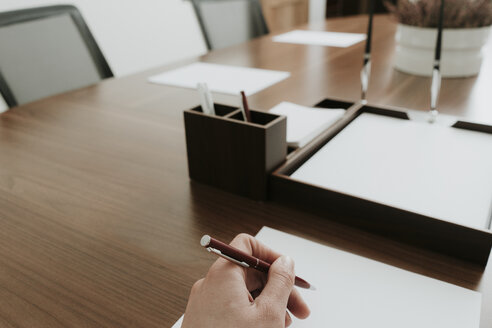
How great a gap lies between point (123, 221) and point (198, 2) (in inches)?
50.9

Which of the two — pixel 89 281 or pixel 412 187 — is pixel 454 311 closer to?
pixel 412 187

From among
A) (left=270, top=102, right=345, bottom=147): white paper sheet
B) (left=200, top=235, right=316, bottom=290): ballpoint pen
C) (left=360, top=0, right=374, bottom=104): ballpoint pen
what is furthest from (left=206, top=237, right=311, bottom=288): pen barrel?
(left=360, top=0, right=374, bottom=104): ballpoint pen

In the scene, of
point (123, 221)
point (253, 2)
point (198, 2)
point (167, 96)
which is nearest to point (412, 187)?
point (123, 221)

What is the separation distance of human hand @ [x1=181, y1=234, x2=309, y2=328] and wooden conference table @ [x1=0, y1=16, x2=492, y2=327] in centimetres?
6

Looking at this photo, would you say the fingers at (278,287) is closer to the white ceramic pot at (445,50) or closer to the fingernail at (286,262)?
the fingernail at (286,262)

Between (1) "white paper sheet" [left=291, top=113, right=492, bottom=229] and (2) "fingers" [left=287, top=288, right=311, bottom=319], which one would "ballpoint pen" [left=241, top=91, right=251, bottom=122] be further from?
(2) "fingers" [left=287, top=288, right=311, bottom=319]

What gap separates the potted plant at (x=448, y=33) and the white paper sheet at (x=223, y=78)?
32 cm

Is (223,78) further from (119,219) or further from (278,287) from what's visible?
(278,287)

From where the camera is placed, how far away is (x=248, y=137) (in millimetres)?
519

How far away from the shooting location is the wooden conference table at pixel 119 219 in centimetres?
40

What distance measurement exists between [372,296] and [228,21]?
5.01 ft

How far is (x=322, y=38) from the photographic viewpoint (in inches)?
62.9

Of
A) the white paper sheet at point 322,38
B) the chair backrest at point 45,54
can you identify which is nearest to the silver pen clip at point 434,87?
the white paper sheet at point 322,38

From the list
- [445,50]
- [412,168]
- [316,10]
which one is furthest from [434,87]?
[316,10]
